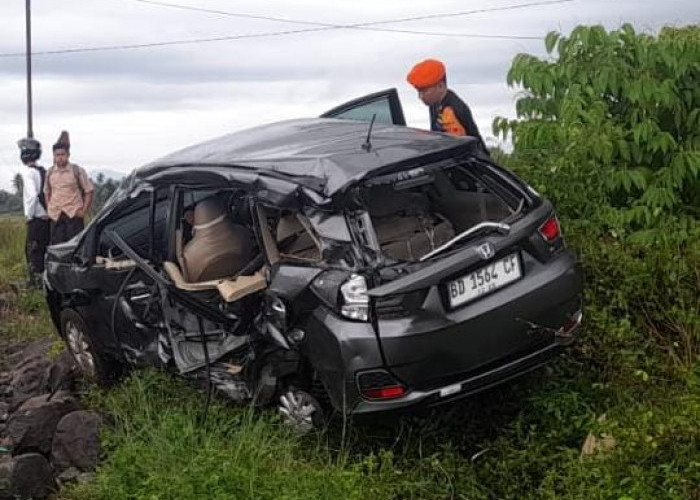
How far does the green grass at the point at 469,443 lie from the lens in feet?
15.8

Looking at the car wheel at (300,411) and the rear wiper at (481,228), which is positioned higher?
the rear wiper at (481,228)

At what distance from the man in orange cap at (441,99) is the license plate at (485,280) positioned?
2.49 meters

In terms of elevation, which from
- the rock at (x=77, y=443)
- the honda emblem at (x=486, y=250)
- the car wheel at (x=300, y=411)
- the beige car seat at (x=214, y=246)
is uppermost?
the honda emblem at (x=486, y=250)

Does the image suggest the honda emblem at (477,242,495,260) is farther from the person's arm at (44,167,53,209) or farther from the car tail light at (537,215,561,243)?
the person's arm at (44,167,53,209)

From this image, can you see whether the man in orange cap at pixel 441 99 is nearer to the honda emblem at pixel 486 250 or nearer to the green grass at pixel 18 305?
the honda emblem at pixel 486 250

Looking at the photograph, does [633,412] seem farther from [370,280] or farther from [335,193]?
[335,193]

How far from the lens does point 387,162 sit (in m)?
5.35

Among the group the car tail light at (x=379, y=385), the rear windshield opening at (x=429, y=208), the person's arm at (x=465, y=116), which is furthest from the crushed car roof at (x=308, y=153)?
the person's arm at (x=465, y=116)

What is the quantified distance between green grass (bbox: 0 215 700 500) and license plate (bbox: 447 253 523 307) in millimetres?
Result: 745

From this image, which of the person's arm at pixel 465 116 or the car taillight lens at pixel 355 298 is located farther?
the person's arm at pixel 465 116

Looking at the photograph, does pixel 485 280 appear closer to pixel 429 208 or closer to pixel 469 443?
pixel 429 208

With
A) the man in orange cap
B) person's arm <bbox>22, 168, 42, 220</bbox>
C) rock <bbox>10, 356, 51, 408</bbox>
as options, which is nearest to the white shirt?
person's arm <bbox>22, 168, 42, 220</bbox>

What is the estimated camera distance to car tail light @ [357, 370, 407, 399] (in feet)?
16.2

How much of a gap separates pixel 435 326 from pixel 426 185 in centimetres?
122
